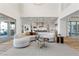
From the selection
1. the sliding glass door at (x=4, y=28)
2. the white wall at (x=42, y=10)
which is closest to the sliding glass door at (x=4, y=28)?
the sliding glass door at (x=4, y=28)

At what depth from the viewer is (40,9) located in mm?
13008

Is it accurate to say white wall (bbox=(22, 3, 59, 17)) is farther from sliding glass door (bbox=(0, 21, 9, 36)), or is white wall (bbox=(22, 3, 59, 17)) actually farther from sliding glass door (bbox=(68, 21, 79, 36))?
sliding glass door (bbox=(0, 21, 9, 36))

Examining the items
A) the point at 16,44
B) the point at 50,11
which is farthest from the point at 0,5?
the point at 50,11

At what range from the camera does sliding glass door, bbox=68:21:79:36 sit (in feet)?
47.7

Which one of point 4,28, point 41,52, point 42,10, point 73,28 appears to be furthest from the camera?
point 73,28

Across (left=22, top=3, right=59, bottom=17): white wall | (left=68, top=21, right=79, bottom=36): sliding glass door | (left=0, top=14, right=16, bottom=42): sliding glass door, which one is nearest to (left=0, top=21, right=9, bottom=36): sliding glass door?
(left=0, top=14, right=16, bottom=42): sliding glass door

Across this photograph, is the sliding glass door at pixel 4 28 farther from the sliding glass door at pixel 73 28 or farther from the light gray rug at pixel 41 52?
the sliding glass door at pixel 73 28

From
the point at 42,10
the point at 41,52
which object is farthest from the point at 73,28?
the point at 41,52

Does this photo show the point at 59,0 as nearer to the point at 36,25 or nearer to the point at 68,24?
the point at 68,24

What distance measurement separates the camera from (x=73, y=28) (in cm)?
1490

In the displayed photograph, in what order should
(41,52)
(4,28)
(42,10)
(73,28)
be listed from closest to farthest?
(41,52) < (4,28) < (42,10) < (73,28)

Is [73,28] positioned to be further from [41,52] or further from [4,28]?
[41,52]

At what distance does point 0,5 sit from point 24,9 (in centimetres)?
586

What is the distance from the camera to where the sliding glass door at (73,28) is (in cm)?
1455
